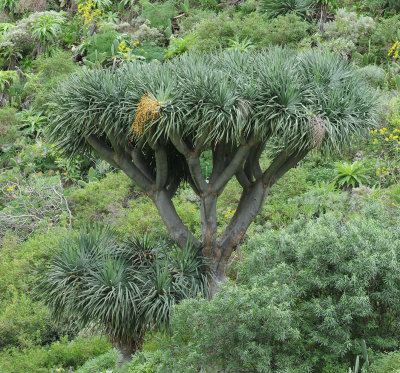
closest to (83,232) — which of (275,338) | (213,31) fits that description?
(275,338)

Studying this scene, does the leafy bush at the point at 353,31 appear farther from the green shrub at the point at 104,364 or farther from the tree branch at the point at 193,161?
the green shrub at the point at 104,364

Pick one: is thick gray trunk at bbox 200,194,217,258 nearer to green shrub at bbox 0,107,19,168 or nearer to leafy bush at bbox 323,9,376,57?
leafy bush at bbox 323,9,376,57

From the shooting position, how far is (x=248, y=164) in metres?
11.3

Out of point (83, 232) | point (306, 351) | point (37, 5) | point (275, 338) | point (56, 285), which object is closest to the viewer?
point (275, 338)

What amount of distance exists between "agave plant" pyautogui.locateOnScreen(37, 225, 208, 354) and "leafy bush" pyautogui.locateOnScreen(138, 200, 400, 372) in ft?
4.48

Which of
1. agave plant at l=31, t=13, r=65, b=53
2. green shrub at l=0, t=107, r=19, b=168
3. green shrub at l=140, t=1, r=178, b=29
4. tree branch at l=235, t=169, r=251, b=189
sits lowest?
green shrub at l=0, t=107, r=19, b=168

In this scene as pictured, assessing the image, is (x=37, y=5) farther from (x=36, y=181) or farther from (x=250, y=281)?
(x=250, y=281)

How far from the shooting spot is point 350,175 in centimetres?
1513

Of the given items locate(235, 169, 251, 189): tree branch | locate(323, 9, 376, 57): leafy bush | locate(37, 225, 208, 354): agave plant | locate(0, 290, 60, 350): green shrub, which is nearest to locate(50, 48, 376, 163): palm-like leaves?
locate(235, 169, 251, 189): tree branch

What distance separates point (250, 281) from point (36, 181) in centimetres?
1125

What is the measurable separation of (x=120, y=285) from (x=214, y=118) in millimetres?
3024

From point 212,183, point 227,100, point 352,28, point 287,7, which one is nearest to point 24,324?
point 212,183

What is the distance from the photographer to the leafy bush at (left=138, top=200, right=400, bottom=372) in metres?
7.49

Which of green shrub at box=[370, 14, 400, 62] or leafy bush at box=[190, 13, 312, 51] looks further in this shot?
leafy bush at box=[190, 13, 312, 51]
